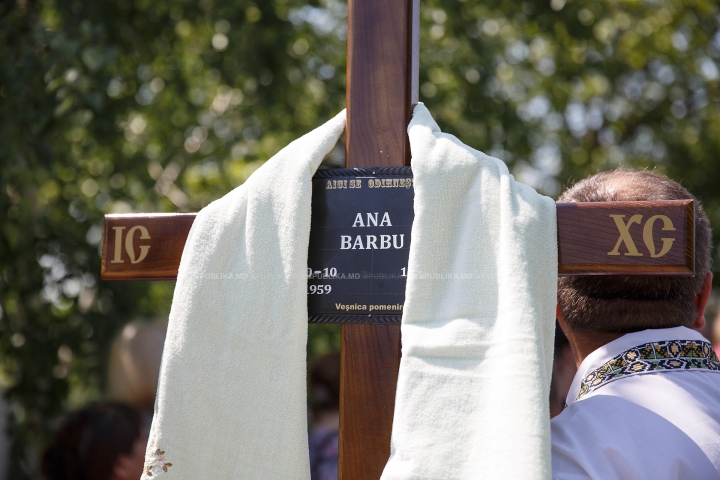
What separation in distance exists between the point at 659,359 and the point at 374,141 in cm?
58

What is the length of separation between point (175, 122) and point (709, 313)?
537 centimetres

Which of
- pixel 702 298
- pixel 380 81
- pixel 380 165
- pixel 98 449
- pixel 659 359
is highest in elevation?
pixel 380 81

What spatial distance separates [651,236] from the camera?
103 centimetres

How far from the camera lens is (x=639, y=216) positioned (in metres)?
1.04

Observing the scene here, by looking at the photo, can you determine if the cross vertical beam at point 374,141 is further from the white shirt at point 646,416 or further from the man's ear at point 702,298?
the man's ear at point 702,298

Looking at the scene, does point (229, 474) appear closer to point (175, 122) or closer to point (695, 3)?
point (175, 122)

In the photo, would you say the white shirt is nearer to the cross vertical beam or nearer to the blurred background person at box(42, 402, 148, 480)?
the cross vertical beam

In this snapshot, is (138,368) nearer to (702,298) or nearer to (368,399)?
(368,399)

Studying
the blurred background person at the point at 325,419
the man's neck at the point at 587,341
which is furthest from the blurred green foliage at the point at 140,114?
the man's neck at the point at 587,341

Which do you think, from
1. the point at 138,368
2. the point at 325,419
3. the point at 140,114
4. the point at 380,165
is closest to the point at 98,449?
the point at 138,368

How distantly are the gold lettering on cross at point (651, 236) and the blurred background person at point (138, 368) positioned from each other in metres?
1.77

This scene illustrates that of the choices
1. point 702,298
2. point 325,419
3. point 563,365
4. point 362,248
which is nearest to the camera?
point 362,248

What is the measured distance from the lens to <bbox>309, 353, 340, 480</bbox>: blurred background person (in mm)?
2377

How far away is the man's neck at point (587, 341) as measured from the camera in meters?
1.26
